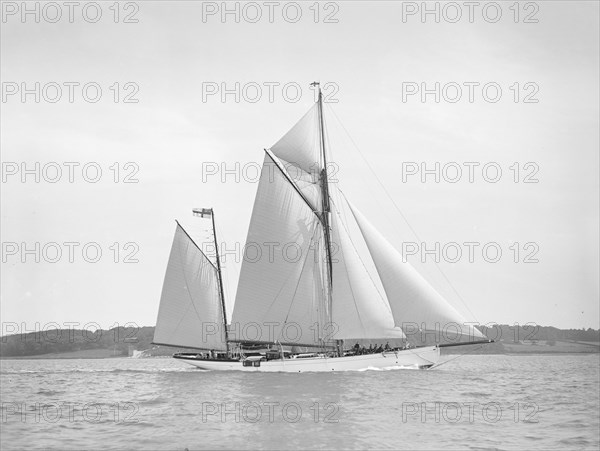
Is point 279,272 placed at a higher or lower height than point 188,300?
higher

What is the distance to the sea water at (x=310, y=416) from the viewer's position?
2708 cm

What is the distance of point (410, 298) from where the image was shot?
57156mm

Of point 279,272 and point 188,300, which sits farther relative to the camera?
point 188,300

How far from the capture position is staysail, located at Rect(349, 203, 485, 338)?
56.8m

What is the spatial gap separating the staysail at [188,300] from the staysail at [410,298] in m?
19.1

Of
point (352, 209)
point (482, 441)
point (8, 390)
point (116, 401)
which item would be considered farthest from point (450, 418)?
point (8, 390)

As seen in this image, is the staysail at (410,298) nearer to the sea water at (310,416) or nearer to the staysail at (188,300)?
the sea water at (310,416)

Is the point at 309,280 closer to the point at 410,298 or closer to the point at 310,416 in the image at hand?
the point at 410,298

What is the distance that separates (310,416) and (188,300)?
39.0 metres

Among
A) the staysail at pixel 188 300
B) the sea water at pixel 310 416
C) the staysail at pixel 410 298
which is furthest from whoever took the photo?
the staysail at pixel 188 300

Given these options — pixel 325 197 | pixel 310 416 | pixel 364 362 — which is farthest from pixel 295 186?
pixel 310 416

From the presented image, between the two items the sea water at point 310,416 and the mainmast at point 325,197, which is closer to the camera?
the sea water at point 310,416

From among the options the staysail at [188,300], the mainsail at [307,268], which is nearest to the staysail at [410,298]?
the mainsail at [307,268]

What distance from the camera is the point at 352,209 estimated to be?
61.1 m
